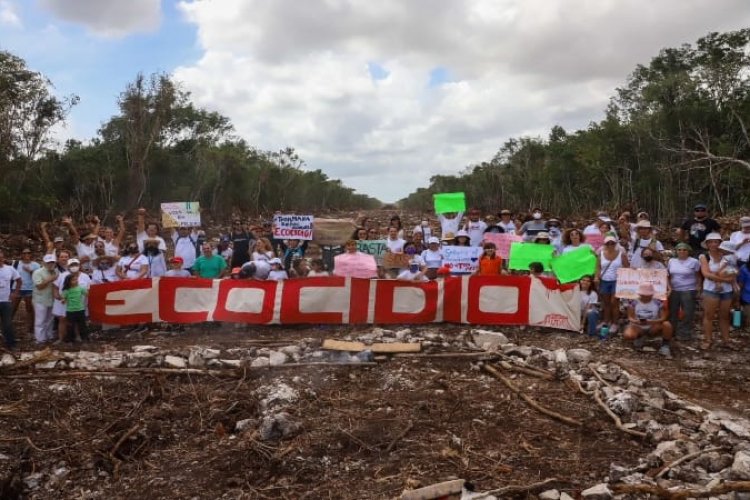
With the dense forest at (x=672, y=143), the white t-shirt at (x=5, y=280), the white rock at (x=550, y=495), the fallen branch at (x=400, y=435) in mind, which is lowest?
the white rock at (x=550, y=495)

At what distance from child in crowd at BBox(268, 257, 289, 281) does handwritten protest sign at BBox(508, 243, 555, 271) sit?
4.13 m

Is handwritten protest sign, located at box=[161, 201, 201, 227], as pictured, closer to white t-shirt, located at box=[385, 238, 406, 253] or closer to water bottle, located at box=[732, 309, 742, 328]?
white t-shirt, located at box=[385, 238, 406, 253]

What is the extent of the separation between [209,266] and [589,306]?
21.7 feet

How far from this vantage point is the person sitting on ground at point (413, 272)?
1082cm

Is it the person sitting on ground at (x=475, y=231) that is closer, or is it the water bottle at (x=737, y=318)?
the water bottle at (x=737, y=318)

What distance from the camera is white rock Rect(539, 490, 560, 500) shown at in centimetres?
464

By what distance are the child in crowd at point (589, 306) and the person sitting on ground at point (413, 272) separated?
106 inches

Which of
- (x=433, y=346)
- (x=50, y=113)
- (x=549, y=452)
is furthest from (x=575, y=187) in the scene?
(x=549, y=452)

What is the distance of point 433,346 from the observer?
846 cm

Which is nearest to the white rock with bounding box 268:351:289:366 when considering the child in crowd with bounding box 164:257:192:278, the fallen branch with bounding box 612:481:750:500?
the child in crowd with bounding box 164:257:192:278

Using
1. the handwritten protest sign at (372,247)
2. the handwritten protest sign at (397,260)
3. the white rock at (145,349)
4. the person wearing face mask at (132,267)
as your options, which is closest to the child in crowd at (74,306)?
the person wearing face mask at (132,267)

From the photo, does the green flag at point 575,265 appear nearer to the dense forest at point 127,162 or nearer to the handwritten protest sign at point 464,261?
the handwritten protest sign at point 464,261

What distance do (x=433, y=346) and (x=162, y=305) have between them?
16.1 ft

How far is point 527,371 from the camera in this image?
7531 millimetres
